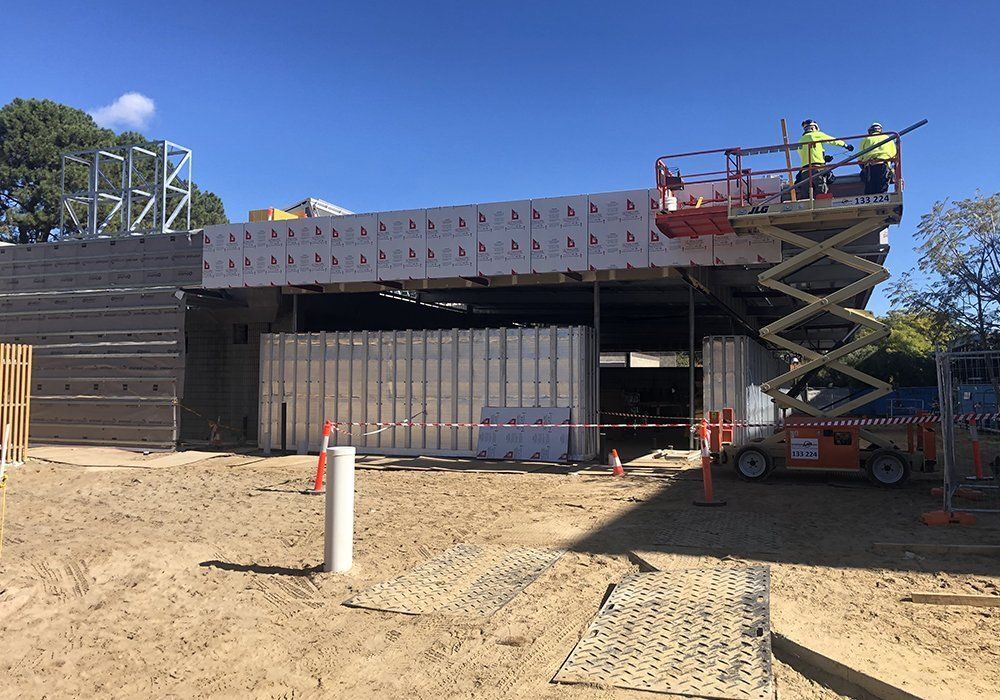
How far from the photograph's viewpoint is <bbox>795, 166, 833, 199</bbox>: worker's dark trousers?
42.8 feet

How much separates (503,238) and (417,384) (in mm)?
4523

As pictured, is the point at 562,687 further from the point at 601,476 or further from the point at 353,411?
the point at 353,411

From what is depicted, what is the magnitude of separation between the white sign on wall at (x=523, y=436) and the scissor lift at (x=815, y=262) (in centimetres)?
412

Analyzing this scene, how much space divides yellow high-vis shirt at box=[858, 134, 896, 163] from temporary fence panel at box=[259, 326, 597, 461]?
701 centimetres

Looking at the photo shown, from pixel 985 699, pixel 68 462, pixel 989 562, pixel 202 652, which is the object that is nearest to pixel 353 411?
pixel 68 462

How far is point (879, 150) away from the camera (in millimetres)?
12711

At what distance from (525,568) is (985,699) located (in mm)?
4051

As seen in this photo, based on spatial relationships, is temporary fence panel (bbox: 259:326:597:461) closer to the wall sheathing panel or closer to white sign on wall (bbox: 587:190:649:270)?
white sign on wall (bbox: 587:190:649:270)

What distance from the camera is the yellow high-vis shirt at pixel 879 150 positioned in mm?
12602

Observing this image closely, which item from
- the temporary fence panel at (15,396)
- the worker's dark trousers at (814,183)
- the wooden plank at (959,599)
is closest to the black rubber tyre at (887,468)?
the worker's dark trousers at (814,183)

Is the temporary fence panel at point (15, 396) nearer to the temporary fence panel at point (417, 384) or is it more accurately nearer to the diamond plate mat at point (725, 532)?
the temporary fence panel at point (417, 384)

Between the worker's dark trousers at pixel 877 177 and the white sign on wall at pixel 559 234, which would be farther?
the white sign on wall at pixel 559 234

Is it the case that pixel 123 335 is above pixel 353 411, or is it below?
above

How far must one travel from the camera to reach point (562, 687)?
4.44 m
